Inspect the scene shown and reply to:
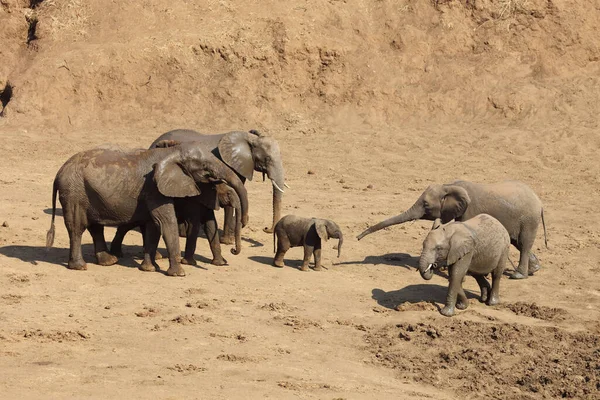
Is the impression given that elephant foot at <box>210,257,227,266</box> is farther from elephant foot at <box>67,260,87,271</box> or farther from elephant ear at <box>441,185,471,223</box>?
elephant ear at <box>441,185,471,223</box>

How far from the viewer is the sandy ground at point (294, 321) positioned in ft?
33.6

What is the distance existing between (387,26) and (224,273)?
16.5 m

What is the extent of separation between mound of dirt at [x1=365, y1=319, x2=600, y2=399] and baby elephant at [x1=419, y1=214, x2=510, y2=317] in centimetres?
64

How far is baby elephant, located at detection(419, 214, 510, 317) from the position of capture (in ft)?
42.6

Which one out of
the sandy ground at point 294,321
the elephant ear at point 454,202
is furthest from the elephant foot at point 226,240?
the elephant ear at point 454,202

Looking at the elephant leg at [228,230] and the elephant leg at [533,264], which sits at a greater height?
the elephant leg at [228,230]

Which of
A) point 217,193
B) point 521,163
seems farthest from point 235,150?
point 521,163

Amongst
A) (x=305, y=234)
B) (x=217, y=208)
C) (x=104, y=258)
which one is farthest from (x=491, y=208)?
(x=104, y=258)

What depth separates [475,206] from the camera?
15477 millimetres

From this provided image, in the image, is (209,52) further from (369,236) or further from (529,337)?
(529,337)

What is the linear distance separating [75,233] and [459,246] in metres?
5.23

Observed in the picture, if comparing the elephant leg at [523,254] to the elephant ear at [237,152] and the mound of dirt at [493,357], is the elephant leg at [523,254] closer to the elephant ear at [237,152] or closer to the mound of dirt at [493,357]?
the mound of dirt at [493,357]

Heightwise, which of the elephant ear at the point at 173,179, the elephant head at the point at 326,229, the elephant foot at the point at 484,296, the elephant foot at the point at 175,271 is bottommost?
the elephant foot at the point at 484,296

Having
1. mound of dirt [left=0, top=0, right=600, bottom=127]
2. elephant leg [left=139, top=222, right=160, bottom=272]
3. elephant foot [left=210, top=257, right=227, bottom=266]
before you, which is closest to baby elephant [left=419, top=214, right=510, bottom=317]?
elephant foot [left=210, top=257, right=227, bottom=266]
